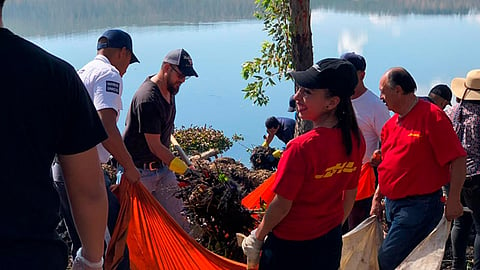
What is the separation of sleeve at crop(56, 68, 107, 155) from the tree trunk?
Result: 4784mm

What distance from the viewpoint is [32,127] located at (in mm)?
1839

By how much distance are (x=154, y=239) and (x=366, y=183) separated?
1.59 metres

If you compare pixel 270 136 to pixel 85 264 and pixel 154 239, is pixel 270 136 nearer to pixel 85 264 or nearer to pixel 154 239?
pixel 154 239

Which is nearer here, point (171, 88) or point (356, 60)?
point (171, 88)

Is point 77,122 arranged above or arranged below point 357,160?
Answer: above

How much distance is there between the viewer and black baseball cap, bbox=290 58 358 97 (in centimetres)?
302

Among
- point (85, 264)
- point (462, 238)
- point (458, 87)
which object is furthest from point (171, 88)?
point (85, 264)

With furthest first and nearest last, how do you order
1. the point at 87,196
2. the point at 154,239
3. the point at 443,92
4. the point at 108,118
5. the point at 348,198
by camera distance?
1. the point at 443,92
2. the point at 154,239
3. the point at 108,118
4. the point at 348,198
5. the point at 87,196

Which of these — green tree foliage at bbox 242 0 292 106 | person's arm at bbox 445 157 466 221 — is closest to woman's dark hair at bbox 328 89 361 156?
person's arm at bbox 445 157 466 221

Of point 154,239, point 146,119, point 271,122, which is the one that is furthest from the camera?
point 271,122

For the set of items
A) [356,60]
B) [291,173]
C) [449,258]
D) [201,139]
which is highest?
[356,60]

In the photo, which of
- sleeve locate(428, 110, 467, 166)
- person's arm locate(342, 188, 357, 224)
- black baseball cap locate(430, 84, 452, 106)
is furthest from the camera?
black baseball cap locate(430, 84, 452, 106)

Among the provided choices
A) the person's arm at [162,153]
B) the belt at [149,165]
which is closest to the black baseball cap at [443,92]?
the person's arm at [162,153]

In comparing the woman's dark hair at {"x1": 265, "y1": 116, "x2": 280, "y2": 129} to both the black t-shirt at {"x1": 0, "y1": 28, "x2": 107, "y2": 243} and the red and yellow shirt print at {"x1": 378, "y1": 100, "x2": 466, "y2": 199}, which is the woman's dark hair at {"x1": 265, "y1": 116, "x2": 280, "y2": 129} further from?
the black t-shirt at {"x1": 0, "y1": 28, "x2": 107, "y2": 243}
